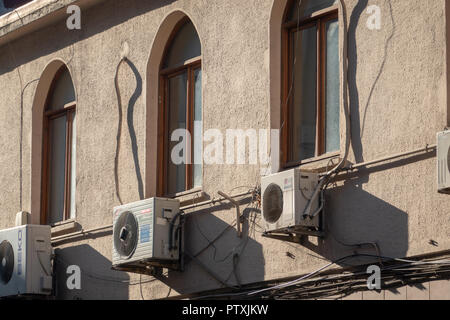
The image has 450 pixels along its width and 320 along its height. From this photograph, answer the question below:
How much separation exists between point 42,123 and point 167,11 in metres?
3.33

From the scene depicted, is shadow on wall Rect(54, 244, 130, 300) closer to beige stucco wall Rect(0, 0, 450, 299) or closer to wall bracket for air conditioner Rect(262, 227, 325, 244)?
beige stucco wall Rect(0, 0, 450, 299)

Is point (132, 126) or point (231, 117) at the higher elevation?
point (132, 126)

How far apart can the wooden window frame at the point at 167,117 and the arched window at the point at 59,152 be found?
203cm

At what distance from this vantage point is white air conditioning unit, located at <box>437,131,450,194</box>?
41.9 ft

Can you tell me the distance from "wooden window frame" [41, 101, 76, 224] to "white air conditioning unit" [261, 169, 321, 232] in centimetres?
505

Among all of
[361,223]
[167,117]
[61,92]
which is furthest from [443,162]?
[61,92]

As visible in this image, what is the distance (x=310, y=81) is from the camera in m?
15.5

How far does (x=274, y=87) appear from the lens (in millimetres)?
15633

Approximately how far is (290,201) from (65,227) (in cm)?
501

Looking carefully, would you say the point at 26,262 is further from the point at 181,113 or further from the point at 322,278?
the point at 322,278

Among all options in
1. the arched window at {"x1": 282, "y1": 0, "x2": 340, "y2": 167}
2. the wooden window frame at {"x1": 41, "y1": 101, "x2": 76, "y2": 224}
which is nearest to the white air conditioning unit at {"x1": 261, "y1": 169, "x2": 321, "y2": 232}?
the arched window at {"x1": 282, "y1": 0, "x2": 340, "y2": 167}

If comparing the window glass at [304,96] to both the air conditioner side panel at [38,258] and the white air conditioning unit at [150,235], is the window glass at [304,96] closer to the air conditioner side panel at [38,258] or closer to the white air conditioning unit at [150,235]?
the white air conditioning unit at [150,235]

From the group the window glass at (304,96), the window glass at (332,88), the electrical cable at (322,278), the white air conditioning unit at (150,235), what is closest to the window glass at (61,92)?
the white air conditioning unit at (150,235)
